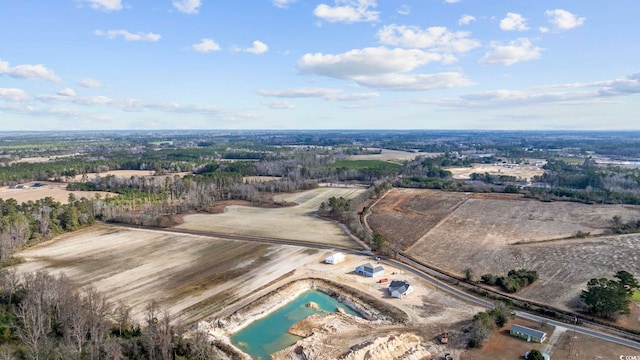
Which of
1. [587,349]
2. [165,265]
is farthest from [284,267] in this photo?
[587,349]

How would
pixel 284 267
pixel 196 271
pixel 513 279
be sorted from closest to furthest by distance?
pixel 513 279 < pixel 196 271 < pixel 284 267

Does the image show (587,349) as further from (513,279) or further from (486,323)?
(513,279)

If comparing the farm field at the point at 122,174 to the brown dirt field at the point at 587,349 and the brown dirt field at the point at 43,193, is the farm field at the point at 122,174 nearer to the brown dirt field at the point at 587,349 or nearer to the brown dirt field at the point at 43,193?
the brown dirt field at the point at 43,193

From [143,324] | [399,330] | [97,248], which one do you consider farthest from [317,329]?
[97,248]

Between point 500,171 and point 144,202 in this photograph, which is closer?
point 144,202

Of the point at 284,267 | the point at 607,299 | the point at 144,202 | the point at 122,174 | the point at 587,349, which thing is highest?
the point at 122,174

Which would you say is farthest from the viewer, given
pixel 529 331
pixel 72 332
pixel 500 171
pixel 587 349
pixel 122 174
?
pixel 500 171

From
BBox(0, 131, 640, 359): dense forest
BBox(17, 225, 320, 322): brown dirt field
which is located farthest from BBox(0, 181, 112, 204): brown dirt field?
BBox(17, 225, 320, 322): brown dirt field

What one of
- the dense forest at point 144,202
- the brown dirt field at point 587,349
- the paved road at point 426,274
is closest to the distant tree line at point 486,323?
the paved road at point 426,274
